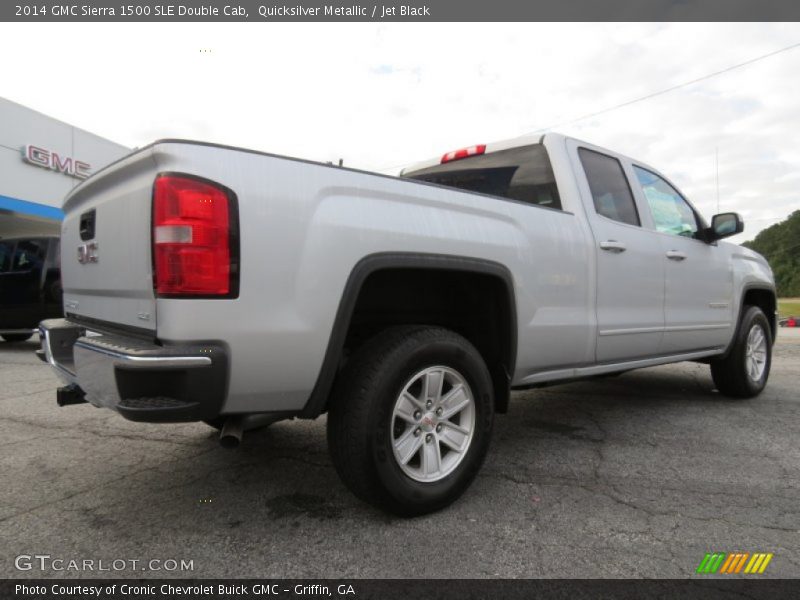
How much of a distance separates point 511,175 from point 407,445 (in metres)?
2.06

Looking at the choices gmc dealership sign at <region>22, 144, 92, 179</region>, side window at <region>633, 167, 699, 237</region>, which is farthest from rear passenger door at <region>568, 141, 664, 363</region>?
gmc dealership sign at <region>22, 144, 92, 179</region>

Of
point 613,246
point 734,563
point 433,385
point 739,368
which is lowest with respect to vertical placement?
point 734,563

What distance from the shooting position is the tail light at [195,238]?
188cm

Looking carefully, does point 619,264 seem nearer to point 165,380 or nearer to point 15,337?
point 165,380

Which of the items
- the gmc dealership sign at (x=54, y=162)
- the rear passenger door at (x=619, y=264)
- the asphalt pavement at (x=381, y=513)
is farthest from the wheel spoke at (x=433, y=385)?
the gmc dealership sign at (x=54, y=162)

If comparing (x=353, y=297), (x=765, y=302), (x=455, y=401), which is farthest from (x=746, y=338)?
(x=353, y=297)

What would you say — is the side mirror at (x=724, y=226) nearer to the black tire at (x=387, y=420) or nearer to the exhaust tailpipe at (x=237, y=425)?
the black tire at (x=387, y=420)

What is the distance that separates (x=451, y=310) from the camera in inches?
117

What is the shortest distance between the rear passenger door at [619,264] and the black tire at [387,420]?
1.31m

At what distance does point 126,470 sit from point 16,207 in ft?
61.1

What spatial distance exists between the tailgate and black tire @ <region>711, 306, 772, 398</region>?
475 cm

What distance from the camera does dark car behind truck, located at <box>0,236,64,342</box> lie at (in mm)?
8367

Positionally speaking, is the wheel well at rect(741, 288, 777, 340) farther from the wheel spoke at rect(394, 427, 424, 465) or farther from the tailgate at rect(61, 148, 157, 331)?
the tailgate at rect(61, 148, 157, 331)

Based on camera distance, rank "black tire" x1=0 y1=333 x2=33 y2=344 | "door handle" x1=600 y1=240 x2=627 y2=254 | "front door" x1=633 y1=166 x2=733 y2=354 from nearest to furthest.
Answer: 1. "door handle" x1=600 y1=240 x2=627 y2=254
2. "front door" x1=633 y1=166 x2=733 y2=354
3. "black tire" x1=0 y1=333 x2=33 y2=344
